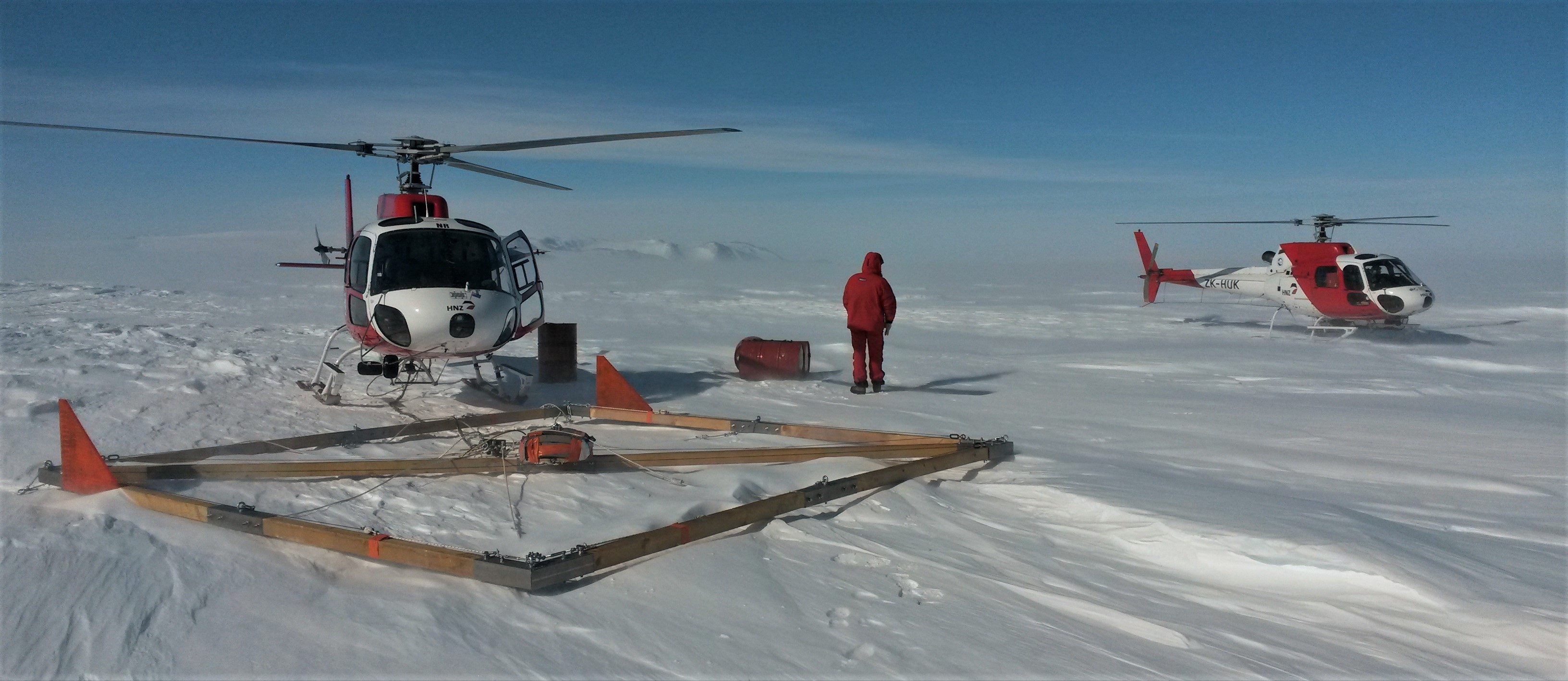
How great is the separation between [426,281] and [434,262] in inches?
9.2

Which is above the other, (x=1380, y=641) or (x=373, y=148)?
(x=373, y=148)

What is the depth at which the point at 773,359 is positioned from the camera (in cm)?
1025

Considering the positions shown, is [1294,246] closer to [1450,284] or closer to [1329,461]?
[1329,461]

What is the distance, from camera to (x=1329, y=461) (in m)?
6.18

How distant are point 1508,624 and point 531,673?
3.30 meters

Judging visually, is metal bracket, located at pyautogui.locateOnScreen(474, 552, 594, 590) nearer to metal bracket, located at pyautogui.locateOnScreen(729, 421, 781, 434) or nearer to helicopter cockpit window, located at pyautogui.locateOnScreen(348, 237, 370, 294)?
metal bracket, located at pyautogui.locateOnScreen(729, 421, 781, 434)

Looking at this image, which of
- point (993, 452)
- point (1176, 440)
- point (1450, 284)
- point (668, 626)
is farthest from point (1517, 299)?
point (668, 626)

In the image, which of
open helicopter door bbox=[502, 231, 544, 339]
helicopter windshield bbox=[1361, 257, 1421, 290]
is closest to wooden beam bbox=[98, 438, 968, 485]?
open helicopter door bbox=[502, 231, 544, 339]

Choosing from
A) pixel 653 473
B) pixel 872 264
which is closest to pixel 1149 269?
pixel 872 264

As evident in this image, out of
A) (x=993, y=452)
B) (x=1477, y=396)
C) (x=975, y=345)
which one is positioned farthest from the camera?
(x=975, y=345)

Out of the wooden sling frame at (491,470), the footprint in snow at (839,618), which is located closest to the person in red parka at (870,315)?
the wooden sling frame at (491,470)

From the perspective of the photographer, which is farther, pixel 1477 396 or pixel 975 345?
pixel 975 345

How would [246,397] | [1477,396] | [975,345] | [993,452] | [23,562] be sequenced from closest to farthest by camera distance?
1. [23,562]
2. [993,452]
3. [246,397]
4. [1477,396]
5. [975,345]

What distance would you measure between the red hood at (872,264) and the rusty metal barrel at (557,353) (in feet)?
10.2
